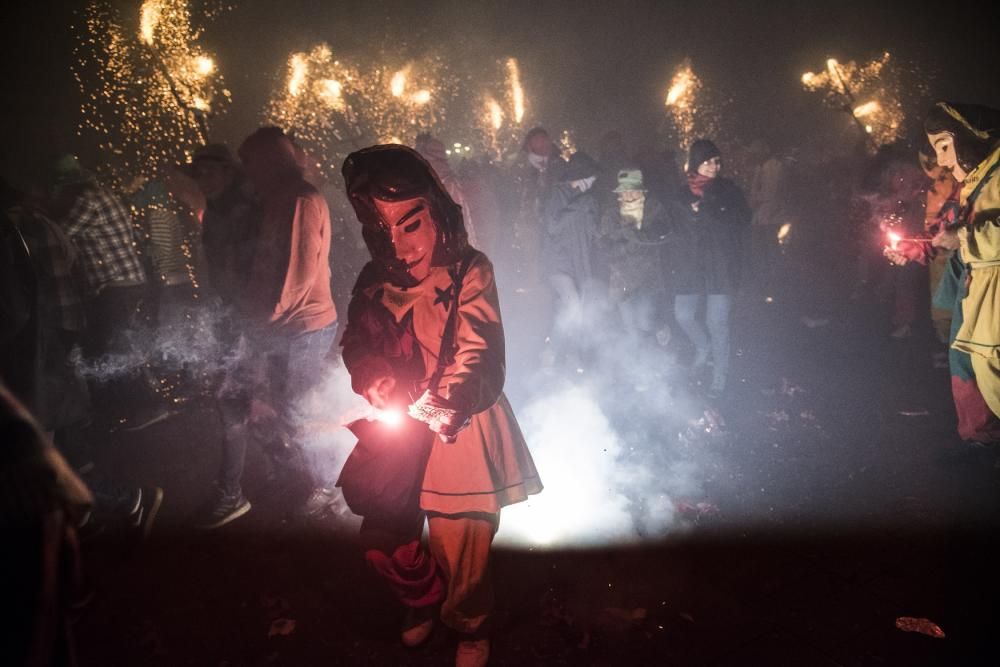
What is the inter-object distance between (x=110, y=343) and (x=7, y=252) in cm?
249

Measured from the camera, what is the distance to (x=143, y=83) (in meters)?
9.76

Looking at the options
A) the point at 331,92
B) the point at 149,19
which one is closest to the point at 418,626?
the point at 149,19

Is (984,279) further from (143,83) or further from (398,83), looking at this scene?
(398,83)

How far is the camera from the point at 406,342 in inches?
104

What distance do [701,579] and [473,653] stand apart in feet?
5.52

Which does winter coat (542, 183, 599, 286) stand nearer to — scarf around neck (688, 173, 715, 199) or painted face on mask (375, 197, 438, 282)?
scarf around neck (688, 173, 715, 199)

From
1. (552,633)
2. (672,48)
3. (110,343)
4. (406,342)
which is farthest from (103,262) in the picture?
(672,48)

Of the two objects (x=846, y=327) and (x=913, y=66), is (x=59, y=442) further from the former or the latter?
(x=913, y=66)

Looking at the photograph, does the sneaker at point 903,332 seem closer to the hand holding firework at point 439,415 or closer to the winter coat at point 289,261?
the hand holding firework at point 439,415

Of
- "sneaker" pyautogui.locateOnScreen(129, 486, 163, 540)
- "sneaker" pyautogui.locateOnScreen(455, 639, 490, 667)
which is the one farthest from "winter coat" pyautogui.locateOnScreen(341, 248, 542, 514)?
"sneaker" pyautogui.locateOnScreen(129, 486, 163, 540)

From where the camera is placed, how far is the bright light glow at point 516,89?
63.6ft

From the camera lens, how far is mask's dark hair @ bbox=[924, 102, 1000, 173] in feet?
13.1

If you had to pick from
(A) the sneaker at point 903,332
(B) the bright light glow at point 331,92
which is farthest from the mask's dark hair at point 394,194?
(B) the bright light glow at point 331,92

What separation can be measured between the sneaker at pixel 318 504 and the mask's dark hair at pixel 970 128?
21.1ft
